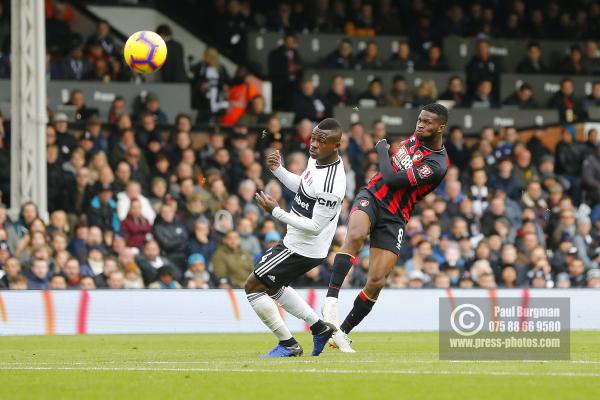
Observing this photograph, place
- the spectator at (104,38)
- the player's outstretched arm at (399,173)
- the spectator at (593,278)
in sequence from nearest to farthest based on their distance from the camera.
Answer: the player's outstretched arm at (399,173) < the spectator at (593,278) < the spectator at (104,38)

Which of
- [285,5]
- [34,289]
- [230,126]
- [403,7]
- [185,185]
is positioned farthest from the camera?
[403,7]

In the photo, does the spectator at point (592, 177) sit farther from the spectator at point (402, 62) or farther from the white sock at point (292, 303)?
the white sock at point (292, 303)

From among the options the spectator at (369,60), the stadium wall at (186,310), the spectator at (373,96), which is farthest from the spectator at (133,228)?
the spectator at (369,60)

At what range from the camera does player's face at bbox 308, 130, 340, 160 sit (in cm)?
1247

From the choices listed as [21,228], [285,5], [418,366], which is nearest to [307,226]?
[418,366]

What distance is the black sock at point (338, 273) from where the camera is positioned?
1276 centimetres

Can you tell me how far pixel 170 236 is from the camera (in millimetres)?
20719

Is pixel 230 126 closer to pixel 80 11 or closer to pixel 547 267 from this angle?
pixel 80 11

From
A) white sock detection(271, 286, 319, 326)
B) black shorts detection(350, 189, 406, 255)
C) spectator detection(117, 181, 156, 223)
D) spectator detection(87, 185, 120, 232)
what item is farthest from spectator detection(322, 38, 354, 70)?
white sock detection(271, 286, 319, 326)

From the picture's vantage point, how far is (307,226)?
1234cm

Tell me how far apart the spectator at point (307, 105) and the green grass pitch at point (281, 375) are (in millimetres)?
10982

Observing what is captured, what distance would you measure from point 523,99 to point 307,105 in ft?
15.9

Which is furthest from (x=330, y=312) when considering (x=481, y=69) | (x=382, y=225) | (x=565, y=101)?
(x=481, y=69)

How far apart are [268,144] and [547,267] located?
5358 millimetres
